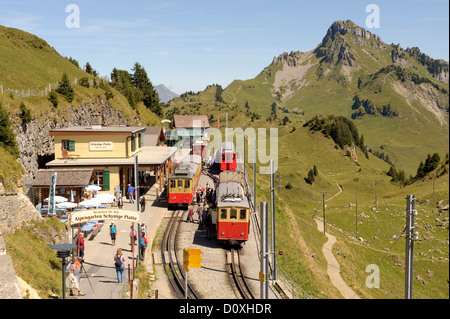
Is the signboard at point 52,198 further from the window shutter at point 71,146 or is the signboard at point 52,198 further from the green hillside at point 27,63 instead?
the green hillside at point 27,63

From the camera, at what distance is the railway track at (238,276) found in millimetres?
20381

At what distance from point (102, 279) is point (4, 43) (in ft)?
207

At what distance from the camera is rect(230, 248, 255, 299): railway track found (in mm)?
20381

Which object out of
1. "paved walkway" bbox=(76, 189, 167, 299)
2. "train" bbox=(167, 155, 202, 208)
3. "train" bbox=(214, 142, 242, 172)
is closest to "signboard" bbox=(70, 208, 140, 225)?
"paved walkway" bbox=(76, 189, 167, 299)

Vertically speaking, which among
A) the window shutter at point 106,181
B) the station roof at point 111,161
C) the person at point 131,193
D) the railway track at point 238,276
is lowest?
the railway track at point 238,276

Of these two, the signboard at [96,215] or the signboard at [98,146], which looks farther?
the signboard at [98,146]

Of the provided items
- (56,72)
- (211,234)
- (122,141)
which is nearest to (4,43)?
(56,72)

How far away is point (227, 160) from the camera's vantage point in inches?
1999

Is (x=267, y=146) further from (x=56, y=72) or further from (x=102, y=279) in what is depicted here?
(x=102, y=279)

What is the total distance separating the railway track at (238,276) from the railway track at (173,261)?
2.33 m

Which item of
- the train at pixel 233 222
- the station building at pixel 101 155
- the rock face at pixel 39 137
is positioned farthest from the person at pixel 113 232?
the rock face at pixel 39 137

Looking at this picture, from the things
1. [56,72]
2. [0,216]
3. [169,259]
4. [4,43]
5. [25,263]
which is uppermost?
[4,43]

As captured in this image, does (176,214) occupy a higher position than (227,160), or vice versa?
(227,160)

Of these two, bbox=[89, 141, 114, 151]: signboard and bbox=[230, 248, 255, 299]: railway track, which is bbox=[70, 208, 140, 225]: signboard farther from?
bbox=[89, 141, 114, 151]: signboard
